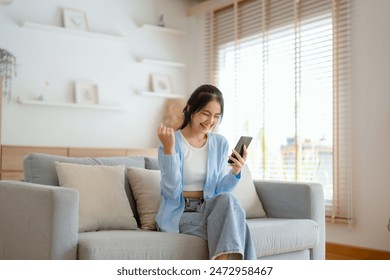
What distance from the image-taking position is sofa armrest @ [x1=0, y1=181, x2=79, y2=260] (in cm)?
205

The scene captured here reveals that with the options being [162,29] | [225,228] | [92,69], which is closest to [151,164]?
[225,228]

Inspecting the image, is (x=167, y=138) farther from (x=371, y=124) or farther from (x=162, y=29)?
(x=162, y=29)

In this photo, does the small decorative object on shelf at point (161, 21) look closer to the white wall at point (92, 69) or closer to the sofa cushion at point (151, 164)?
the white wall at point (92, 69)

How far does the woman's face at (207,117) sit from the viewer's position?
2.49 meters

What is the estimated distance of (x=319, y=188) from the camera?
10.00 ft

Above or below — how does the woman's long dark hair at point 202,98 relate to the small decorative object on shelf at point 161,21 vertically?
below

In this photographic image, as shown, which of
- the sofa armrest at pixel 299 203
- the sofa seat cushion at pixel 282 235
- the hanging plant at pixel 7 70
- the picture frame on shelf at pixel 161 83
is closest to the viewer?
the sofa seat cushion at pixel 282 235

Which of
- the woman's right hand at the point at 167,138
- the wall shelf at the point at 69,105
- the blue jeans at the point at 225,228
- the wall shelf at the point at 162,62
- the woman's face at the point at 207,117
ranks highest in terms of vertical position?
the wall shelf at the point at 162,62

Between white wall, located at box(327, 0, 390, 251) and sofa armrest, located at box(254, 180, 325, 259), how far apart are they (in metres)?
0.86

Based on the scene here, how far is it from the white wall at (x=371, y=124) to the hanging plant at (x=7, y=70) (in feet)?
9.40

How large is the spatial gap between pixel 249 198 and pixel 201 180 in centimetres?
71

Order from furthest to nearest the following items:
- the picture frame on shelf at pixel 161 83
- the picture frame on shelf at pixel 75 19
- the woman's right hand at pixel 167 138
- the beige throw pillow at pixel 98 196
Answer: the picture frame on shelf at pixel 161 83
the picture frame on shelf at pixel 75 19
the beige throw pillow at pixel 98 196
the woman's right hand at pixel 167 138

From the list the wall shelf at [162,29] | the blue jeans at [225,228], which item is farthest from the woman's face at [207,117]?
the wall shelf at [162,29]

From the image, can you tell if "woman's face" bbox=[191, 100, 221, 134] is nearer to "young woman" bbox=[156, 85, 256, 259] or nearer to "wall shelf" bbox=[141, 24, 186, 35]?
"young woman" bbox=[156, 85, 256, 259]
